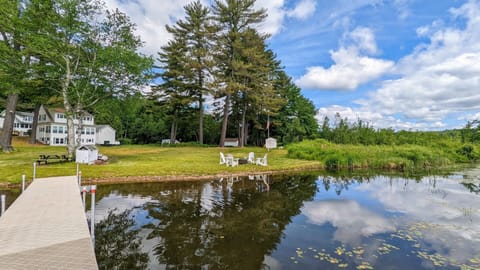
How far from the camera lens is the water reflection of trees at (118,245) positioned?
14.7ft

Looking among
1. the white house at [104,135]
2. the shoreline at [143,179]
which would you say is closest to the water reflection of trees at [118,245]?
the shoreline at [143,179]

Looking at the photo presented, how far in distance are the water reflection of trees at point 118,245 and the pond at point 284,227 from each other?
0.02 metres

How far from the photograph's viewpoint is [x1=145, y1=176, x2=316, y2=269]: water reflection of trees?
15.6 ft

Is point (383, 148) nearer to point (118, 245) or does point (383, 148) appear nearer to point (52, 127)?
point (118, 245)

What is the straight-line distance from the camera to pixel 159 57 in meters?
33.3

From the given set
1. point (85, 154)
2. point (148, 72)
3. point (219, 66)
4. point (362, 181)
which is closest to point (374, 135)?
point (362, 181)

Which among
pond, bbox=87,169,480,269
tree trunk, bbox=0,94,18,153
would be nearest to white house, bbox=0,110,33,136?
tree trunk, bbox=0,94,18,153

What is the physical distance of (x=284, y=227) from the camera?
6.55 m

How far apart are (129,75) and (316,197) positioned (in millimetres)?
14036

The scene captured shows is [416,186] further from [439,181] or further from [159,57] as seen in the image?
[159,57]

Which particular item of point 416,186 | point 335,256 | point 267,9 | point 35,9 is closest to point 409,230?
point 335,256

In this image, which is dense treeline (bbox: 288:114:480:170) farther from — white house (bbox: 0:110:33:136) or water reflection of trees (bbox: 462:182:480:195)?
white house (bbox: 0:110:33:136)

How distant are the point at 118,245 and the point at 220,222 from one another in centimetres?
254

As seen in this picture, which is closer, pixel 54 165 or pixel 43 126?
pixel 54 165
